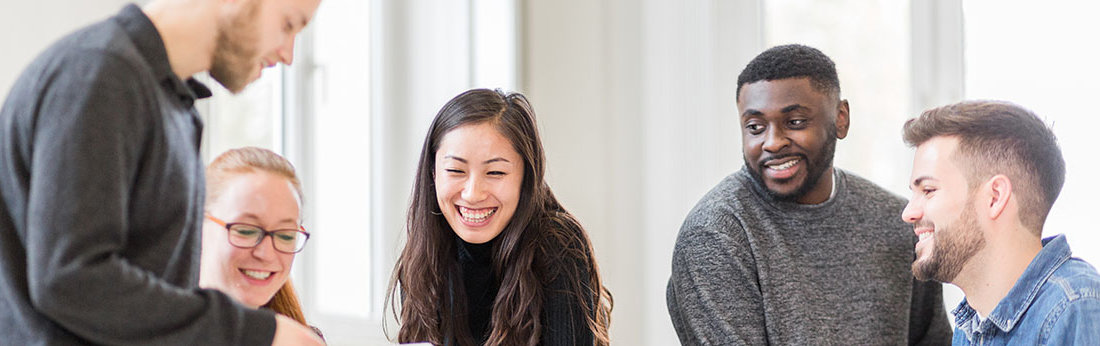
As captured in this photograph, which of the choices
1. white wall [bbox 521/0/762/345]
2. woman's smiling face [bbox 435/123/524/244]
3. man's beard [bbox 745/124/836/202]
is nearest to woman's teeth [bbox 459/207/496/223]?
woman's smiling face [bbox 435/123/524/244]

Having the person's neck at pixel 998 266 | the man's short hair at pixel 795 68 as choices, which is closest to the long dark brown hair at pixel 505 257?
the man's short hair at pixel 795 68

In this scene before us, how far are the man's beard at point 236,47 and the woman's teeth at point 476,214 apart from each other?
3.40ft

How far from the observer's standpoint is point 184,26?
1.18 m

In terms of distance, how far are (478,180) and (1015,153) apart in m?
1.05

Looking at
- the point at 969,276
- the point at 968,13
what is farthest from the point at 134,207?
the point at 968,13

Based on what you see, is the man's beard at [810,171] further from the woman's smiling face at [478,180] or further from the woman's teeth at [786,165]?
the woman's smiling face at [478,180]

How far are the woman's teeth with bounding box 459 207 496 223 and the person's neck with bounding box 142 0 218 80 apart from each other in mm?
1080

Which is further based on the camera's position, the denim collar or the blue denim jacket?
the denim collar

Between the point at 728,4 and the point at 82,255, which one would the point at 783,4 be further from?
the point at 82,255

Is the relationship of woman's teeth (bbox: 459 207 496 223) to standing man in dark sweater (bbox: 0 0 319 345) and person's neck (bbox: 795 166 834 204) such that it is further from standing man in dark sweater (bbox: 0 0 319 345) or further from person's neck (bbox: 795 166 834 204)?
standing man in dark sweater (bbox: 0 0 319 345)

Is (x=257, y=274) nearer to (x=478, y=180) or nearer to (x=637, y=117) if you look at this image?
(x=478, y=180)

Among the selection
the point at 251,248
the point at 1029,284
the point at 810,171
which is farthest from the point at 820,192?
Result: the point at 251,248

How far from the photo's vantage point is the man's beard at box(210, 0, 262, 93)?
1.18 metres

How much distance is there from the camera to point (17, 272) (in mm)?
1082
